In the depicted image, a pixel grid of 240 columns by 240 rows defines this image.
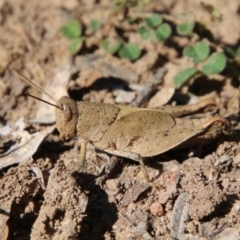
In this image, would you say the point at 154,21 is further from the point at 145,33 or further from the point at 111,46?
the point at 111,46

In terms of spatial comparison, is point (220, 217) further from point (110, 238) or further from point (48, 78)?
point (48, 78)

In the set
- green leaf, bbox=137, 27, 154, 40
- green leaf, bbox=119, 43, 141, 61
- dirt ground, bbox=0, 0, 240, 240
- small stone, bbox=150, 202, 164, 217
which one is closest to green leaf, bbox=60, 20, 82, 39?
dirt ground, bbox=0, 0, 240, 240

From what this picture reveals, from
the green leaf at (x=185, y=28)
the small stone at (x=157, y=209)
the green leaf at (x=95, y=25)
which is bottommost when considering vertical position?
the small stone at (x=157, y=209)

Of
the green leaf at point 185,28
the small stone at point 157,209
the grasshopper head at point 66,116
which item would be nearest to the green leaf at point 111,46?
the green leaf at point 185,28

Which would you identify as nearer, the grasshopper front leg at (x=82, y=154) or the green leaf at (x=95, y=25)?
the grasshopper front leg at (x=82, y=154)

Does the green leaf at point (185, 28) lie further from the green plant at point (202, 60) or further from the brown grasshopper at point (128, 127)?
the brown grasshopper at point (128, 127)

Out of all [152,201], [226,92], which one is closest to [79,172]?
[152,201]
